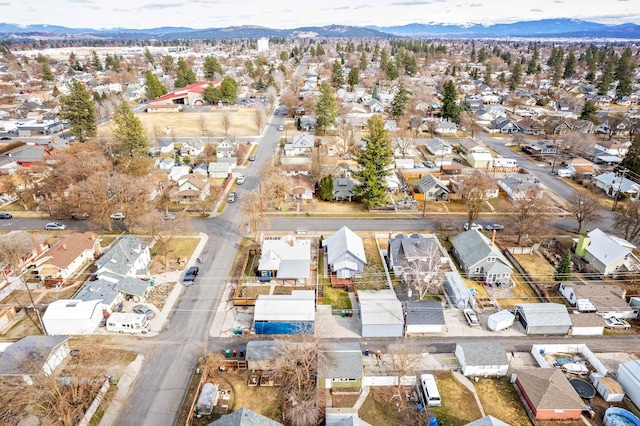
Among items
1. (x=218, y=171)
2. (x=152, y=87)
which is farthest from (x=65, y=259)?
(x=152, y=87)

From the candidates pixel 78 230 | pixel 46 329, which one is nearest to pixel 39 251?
pixel 78 230

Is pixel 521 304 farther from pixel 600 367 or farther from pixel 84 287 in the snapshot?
pixel 84 287

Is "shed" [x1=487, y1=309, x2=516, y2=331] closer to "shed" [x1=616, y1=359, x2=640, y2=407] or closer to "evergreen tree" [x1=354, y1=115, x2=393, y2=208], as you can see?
"shed" [x1=616, y1=359, x2=640, y2=407]

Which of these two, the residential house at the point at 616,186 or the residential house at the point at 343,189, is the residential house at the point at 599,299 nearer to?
the residential house at the point at 616,186

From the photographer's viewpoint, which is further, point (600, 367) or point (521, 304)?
point (521, 304)

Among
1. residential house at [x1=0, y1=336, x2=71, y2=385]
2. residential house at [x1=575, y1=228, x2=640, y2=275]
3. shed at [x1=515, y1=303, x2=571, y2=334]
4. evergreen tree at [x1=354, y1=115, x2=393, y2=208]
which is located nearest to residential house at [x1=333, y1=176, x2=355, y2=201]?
evergreen tree at [x1=354, y1=115, x2=393, y2=208]

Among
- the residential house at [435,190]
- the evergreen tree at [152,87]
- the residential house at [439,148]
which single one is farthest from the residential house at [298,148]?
the evergreen tree at [152,87]
